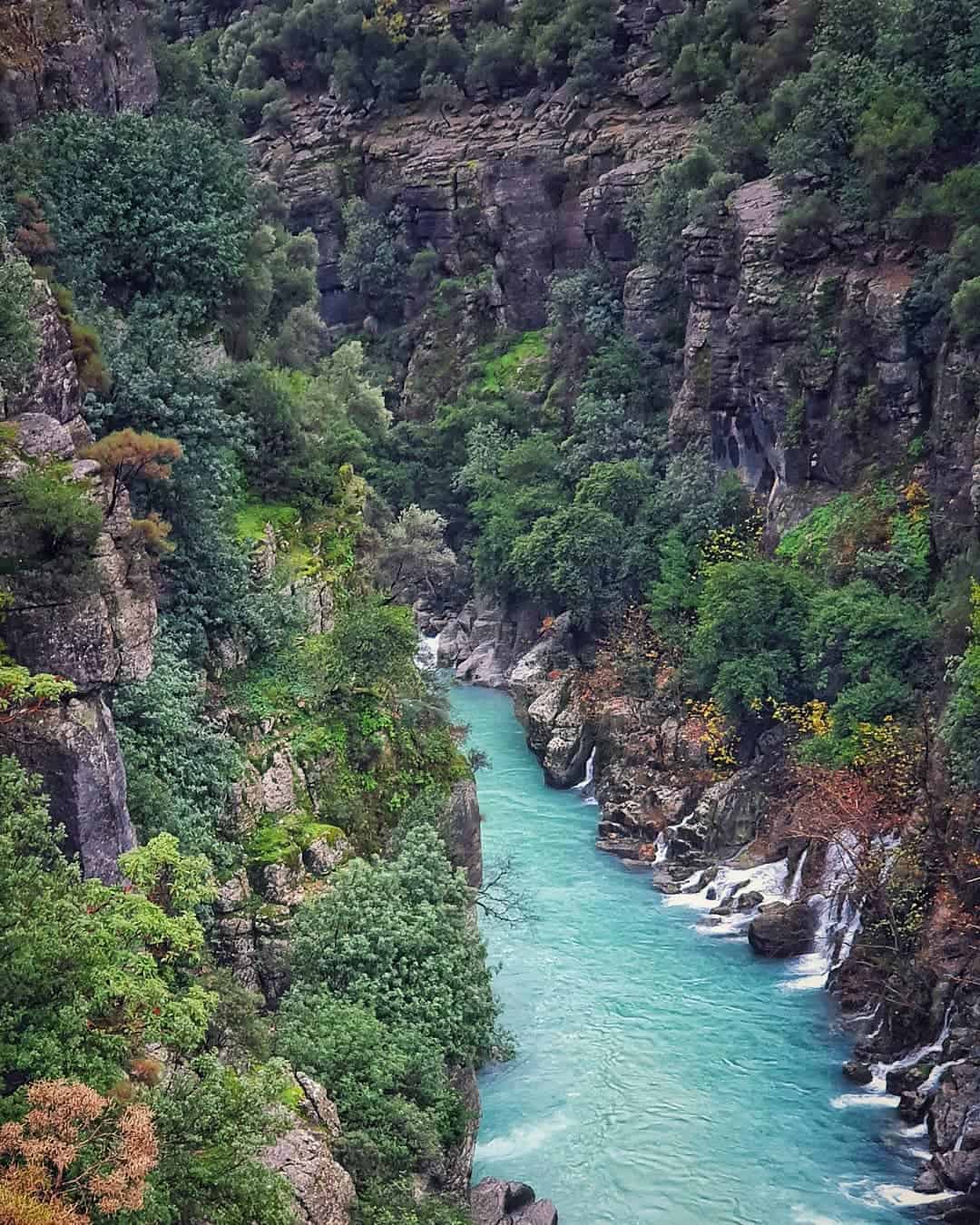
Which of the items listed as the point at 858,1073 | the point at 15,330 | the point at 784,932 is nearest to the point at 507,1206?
the point at 858,1073

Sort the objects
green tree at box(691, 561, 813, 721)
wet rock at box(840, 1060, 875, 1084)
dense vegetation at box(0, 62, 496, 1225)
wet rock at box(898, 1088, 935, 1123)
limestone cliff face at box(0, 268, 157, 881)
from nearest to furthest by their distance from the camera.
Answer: dense vegetation at box(0, 62, 496, 1225) → limestone cliff face at box(0, 268, 157, 881) → wet rock at box(898, 1088, 935, 1123) → wet rock at box(840, 1060, 875, 1084) → green tree at box(691, 561, 813, 721)

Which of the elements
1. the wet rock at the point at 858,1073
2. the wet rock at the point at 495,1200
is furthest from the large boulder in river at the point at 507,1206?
the wet rock at the point at 858,1073

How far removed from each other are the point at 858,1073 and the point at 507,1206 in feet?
27.0

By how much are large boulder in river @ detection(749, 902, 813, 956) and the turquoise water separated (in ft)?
1.54

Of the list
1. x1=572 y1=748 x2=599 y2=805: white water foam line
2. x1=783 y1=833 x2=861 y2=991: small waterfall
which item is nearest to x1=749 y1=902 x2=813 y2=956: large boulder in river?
x1=783 y1=833 x2=861 y2=991: small waterfall

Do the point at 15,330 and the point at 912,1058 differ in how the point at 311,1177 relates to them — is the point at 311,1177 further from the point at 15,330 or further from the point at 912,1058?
A: the point at 912,1058

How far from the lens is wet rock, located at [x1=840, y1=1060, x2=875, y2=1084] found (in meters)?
24.5

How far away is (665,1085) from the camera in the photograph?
80.5 ft

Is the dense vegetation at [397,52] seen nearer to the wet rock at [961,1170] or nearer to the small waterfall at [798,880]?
the small waterfall at [798,880]

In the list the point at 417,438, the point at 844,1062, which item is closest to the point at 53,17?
the point at 844,1062

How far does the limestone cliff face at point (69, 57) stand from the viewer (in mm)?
26500

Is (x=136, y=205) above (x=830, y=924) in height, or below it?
above

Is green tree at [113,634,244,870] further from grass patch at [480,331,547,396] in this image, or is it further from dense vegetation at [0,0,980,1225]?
grass patch at [480,331,547,396]

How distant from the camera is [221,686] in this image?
2348cm
